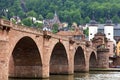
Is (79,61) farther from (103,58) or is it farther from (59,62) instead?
(103,58)

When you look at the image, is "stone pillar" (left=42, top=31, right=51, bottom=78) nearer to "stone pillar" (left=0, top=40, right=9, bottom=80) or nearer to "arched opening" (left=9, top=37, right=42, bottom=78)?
"arched opening" (left=9, top=37, right=42, bottom=78)

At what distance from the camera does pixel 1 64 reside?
49156mm

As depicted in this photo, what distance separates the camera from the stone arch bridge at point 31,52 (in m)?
50.4

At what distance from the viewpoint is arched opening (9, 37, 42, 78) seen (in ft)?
223

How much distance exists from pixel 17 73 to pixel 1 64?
69.2 ft

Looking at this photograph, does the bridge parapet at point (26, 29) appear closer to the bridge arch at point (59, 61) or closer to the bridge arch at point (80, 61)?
the bridge arch at point (59, 61)

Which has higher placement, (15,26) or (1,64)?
(15,26)

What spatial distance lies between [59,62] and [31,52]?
21225 mm

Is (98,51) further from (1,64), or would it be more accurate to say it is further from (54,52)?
(1,64)

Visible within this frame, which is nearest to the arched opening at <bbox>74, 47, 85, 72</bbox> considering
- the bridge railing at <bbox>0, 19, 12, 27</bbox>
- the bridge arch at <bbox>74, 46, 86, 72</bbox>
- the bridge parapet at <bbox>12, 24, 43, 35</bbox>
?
the bridge arch at <bbox>74, 46, 86, 72</bbox>

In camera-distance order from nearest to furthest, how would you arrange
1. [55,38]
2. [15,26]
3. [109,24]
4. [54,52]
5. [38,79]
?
1. [15,26]
2. [38,79]
3. [55,38]
4. [54,52]
5. [109,24]

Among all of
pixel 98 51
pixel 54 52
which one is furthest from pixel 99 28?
pixel 54 52

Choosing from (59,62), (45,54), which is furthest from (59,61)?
(45,54)

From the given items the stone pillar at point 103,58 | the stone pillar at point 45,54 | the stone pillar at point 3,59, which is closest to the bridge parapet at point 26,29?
the stone pillar at point 45,54
